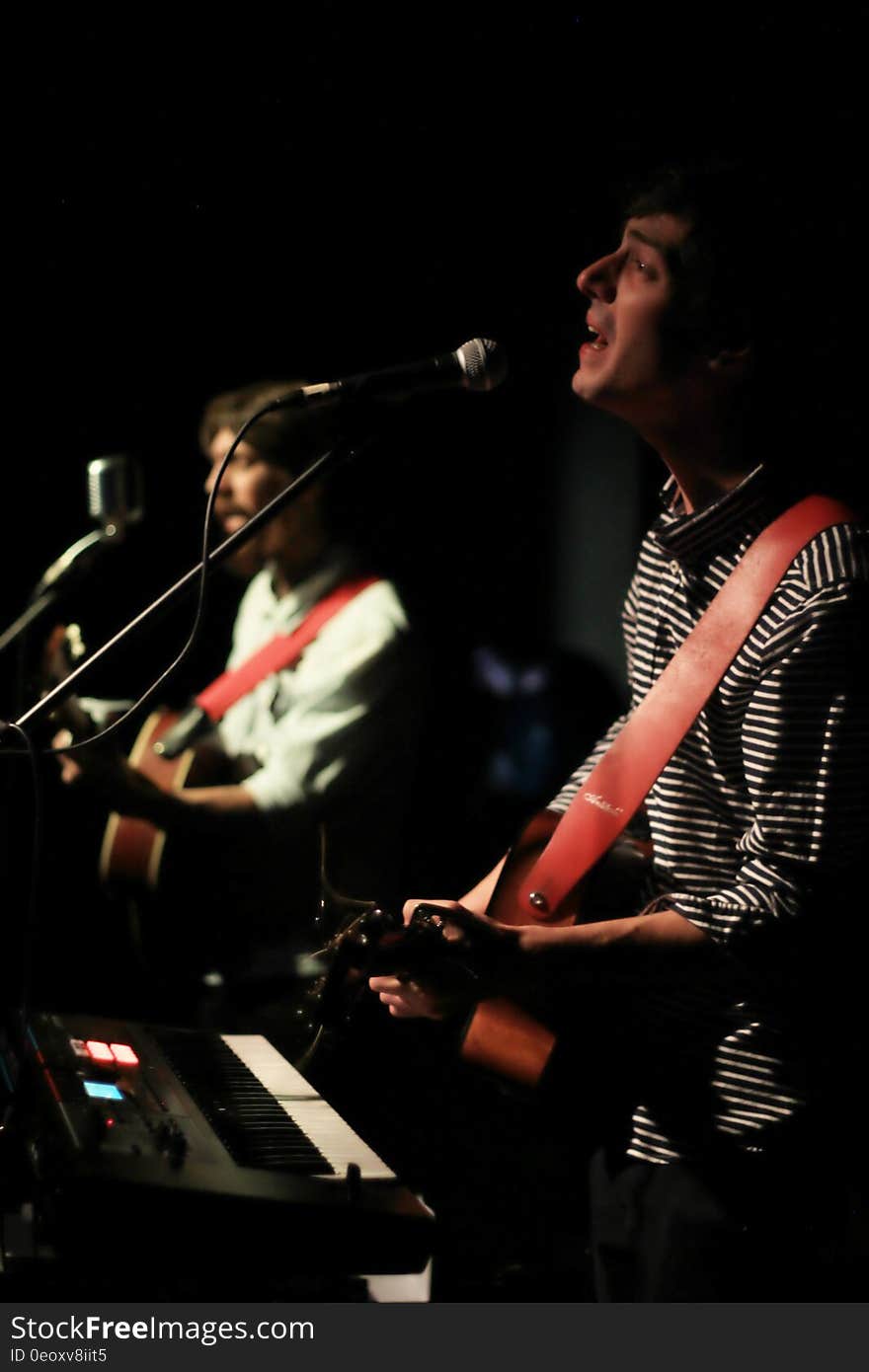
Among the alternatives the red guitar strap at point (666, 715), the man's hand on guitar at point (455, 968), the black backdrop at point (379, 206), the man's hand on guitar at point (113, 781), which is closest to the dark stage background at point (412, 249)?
the black backdrop at point (379, 206)

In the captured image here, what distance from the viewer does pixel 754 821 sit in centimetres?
152

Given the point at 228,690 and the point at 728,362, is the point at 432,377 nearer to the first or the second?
the point at 728,362

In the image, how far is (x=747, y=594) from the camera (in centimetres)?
158

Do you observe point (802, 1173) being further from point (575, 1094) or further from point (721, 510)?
point (721, 510)

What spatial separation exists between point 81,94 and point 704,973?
97.0 inches

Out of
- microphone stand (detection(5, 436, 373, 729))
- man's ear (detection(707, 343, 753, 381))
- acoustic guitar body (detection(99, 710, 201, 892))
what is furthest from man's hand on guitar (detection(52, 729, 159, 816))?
man's ear (detection(707, 343, 753, 381))

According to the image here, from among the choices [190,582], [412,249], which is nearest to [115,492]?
[190,582]

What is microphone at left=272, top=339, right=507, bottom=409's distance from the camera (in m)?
1.52

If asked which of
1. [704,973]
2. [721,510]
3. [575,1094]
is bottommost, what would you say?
[575,1094]

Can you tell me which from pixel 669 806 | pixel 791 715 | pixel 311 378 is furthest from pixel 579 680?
pixel 791 715

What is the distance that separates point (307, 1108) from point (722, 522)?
0.95 meters

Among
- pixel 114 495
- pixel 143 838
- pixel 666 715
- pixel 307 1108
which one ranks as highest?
pixel 114 495

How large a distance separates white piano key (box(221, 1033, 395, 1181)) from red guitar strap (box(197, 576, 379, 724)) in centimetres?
120

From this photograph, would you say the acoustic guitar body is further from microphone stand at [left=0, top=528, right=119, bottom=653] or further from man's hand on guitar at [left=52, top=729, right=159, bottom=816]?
microphone stand at [left=0, top=528, right=119, bottom=653]
